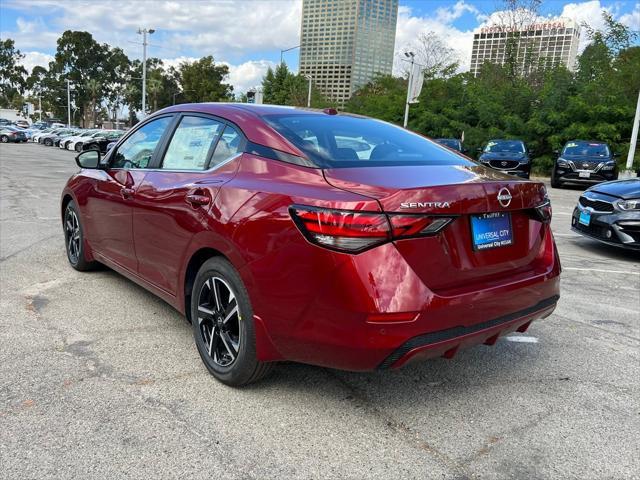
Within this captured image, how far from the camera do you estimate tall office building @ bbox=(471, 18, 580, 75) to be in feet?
112

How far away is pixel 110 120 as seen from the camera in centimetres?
11300

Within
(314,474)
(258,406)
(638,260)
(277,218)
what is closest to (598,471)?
(314,474)

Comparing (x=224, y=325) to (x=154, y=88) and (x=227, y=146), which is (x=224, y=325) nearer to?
(x=227, y=146)

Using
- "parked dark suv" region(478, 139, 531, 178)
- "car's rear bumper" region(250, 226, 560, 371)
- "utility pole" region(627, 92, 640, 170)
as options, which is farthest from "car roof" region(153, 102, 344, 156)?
"utility pole" region(627, 92, 640, 170)

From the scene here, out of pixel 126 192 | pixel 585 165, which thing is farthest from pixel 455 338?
pixel 585 165

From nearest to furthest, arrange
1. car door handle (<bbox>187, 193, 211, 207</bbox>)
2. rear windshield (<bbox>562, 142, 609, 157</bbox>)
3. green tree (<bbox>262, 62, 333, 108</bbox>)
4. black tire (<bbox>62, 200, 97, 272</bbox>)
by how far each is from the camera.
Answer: car door handle (<bbox>187, 193, 211, 207</bbox>) → black tire (<bbox>62, 200, 97, 272</bbox>) → rear windshield (<bbox>562, 142, 609, 157</bbox>) → green tree (<bbox>262, 62, 333, 108</bbox>)

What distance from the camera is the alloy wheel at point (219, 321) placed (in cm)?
298

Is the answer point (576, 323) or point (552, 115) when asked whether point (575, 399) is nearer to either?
point (576, 323)

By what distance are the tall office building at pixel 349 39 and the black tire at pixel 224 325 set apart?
58.8m

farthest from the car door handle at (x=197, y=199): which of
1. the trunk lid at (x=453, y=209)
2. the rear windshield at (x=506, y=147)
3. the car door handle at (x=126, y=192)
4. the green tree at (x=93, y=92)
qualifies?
the green tree at (x=93, y=92)

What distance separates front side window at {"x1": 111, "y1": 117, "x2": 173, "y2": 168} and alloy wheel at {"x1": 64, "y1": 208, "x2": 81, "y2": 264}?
3.38ft

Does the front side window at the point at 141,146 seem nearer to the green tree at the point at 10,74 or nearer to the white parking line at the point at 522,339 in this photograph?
the white parking line at the point at 522,339

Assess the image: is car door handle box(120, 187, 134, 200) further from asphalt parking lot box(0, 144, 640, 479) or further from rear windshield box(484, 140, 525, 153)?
rear windshield box(484, 140, 525, 153)

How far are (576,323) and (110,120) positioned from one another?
4736 inches
